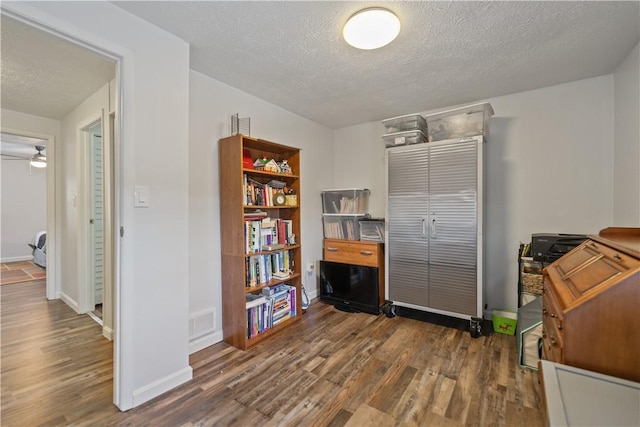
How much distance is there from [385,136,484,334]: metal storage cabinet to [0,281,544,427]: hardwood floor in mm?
359

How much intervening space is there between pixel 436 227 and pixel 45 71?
148 inches

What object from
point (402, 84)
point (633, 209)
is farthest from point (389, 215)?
point (633, 209)

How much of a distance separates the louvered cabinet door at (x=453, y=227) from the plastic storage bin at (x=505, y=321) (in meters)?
0.32

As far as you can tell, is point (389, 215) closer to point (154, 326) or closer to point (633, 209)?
point (633, 209)

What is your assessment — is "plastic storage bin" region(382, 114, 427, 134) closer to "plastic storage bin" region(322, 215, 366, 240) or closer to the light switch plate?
"plastic storage bin" region(322, 215, 366, 240)

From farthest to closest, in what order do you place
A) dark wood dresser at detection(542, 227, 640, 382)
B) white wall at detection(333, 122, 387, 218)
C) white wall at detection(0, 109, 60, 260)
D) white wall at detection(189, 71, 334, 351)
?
white wall at detection(0, 109, 60, 260) < white wall at detection(333, 122, 387, 218) < white wall at detection(189, 71, 334, 351) < dark wood dresser at detection(542, 227, 640, 382)

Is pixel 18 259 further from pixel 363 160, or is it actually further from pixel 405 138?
Answer: pixel 405 138

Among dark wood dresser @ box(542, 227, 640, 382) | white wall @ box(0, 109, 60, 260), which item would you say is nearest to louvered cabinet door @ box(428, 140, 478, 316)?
dark wood dresser @ box(542, 227, 640, 382)

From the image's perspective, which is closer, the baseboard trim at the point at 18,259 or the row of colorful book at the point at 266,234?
the row of colorful book at the point at 266,234

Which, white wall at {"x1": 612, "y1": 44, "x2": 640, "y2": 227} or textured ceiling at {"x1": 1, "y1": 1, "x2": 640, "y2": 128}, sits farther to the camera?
white wall at {"x1": 612, "y1": 44, "x2": 640, "y2": 227}

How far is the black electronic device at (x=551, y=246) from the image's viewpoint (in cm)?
225

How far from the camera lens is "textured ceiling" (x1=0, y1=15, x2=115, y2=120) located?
181 centimetres

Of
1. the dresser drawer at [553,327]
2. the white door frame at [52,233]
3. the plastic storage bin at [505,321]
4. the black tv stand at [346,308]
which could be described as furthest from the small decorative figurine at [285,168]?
the white door frame at [52,233]

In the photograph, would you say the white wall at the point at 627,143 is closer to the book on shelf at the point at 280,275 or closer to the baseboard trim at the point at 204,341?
the book on shelf at the point at 280,275
